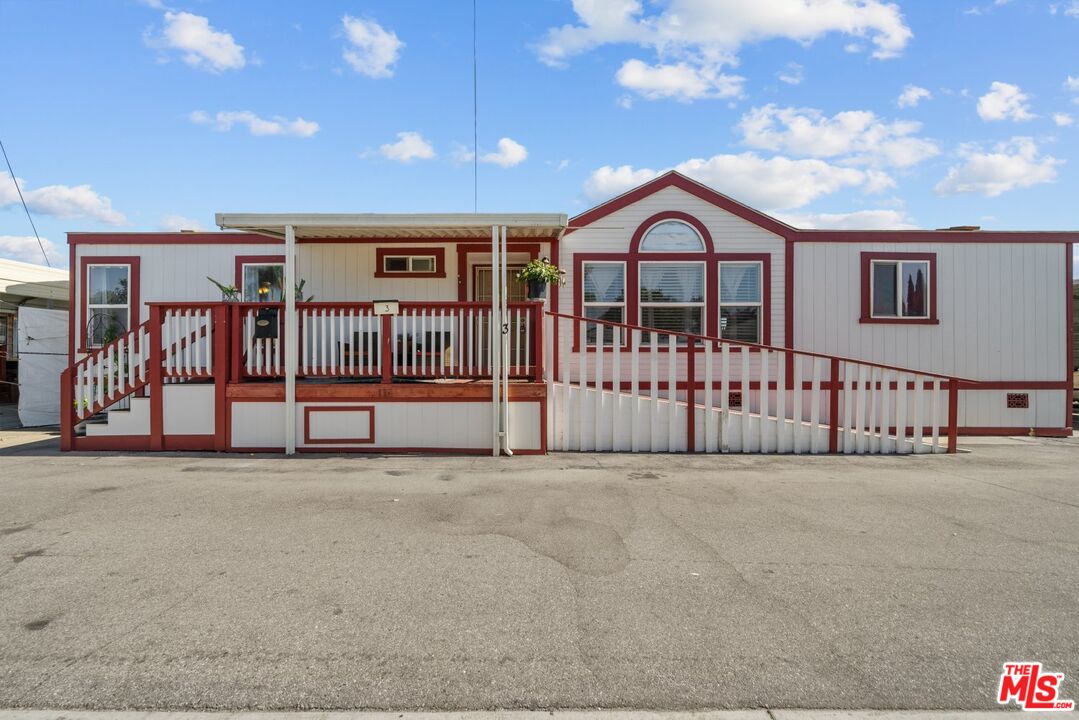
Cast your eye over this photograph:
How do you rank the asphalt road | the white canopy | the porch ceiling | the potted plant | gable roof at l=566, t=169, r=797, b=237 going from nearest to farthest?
1. the asphalt road
2. the porch ceiling
3. the potted plant
4. gable roof at l=566, t=169, r=797, b=237
5. the white canopy

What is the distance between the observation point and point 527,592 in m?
3.74

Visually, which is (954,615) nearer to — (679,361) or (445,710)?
(445,710)

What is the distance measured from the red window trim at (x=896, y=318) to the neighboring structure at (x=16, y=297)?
1507 cm

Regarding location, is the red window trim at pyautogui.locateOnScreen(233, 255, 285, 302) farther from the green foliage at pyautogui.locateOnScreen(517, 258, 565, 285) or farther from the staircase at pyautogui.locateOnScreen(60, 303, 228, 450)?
the green foliage at pyautogui.locateOnScreen(517, 258, 565, 285)

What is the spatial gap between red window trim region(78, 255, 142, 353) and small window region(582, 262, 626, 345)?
7.73m

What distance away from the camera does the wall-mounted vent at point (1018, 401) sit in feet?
35.1

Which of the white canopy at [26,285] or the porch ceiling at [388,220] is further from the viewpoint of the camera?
the white canopy at [26,285]

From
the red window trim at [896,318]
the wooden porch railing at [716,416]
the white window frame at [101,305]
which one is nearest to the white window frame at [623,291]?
the wooden porch railing at [716,416]

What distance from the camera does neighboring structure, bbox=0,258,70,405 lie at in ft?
46.3

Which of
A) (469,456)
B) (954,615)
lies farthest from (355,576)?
(469,456)

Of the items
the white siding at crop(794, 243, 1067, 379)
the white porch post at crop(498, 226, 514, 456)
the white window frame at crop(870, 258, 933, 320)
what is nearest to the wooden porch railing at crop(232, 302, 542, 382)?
the white porch post at crop(498, 226, 514, 456)

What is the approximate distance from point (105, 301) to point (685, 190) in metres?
10.2

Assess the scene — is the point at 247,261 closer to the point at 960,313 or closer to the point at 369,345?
the point at 369,345

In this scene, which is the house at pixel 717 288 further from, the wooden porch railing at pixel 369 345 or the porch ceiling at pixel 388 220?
the porch ceiling at pixel 388 220
